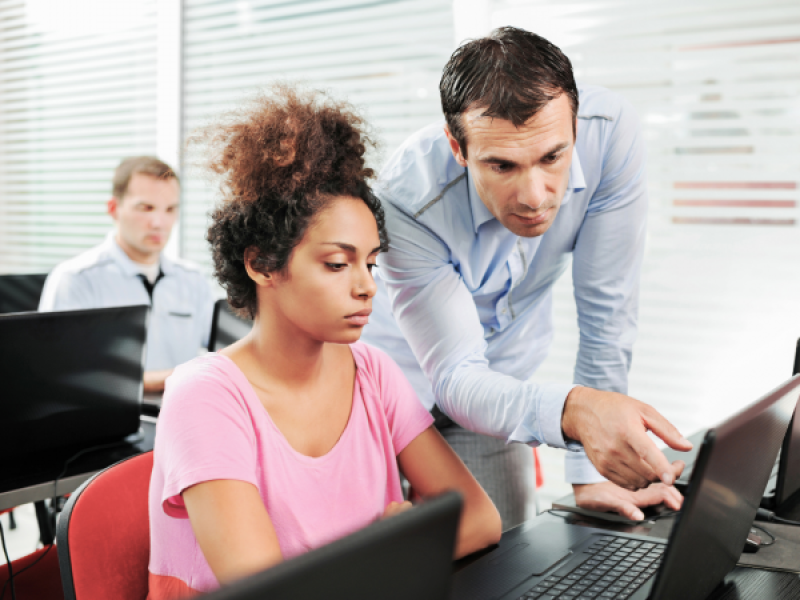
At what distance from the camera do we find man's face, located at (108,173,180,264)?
2646mm

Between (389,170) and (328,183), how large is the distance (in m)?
0.34

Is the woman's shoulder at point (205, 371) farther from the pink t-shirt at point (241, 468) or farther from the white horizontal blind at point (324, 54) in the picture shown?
the white horizontal blind at point (324, 54)

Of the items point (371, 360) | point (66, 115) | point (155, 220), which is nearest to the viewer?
point (371, 360)

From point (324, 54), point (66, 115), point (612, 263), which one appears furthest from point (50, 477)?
point (66, 115)

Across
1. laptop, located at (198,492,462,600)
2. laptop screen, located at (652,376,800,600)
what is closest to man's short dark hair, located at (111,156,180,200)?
laptop screen, located at (652,376,800,600)

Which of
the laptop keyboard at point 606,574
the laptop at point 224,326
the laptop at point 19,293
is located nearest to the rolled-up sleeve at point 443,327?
the laptop keyboard at point 606,574

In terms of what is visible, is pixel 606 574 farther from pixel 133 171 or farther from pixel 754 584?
pixel 133 171

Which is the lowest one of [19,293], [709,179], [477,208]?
[19,293]

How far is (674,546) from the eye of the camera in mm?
685

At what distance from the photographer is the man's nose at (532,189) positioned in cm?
112

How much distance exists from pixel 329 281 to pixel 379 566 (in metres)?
0.69

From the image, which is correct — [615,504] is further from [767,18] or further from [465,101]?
[767,18]

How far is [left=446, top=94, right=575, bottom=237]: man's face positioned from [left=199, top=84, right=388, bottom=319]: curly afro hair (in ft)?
0.61

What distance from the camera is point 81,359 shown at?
62.2 inches
